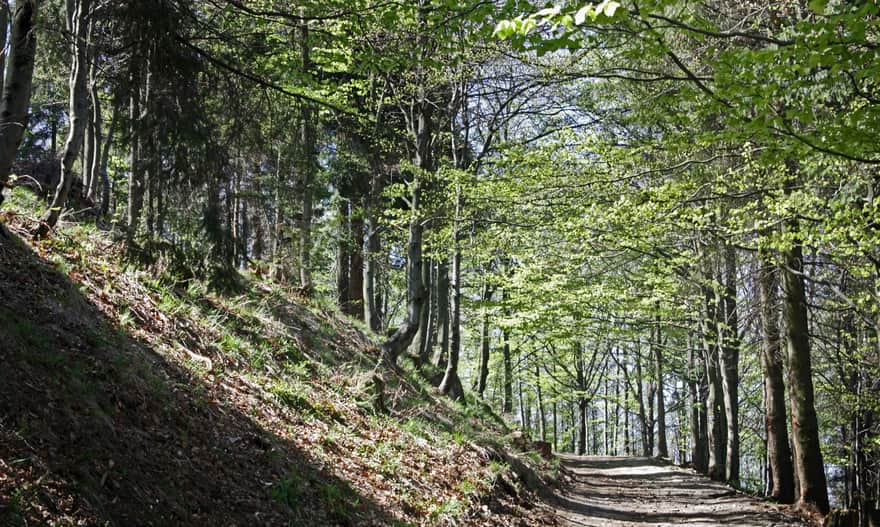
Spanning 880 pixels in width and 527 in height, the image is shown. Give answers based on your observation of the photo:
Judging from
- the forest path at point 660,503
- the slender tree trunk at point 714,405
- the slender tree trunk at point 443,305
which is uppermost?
the slender tree trunk at point 443,305

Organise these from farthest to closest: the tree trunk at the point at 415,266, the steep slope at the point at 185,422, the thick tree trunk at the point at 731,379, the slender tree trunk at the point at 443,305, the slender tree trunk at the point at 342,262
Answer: the slender tree trunk at the point at 443,305
the slender tree trunk at the point at 342,262
the thick tree trunk at the point at 731,379
the tree trunk at the point at 415,266
the steep slope at the point at 185,422

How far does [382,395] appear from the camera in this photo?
378 inches

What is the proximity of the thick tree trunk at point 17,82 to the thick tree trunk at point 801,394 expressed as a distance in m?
10.4

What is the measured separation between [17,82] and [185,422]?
332 centimetres

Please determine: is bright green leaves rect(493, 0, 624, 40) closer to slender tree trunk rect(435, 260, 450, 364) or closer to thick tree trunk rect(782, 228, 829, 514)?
thick tree trunk rect(782, 228, 829, 514)

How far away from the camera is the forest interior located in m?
4.89

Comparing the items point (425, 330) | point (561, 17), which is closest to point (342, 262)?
point (425, 330)

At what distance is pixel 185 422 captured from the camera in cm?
526

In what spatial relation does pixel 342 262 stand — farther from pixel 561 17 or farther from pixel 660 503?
pixel 561 17

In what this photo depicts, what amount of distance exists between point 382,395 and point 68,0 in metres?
6.91

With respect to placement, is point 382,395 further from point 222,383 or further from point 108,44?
point 108,44

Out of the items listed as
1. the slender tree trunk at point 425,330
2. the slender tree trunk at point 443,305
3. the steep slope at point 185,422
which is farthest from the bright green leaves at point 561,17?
the slender tree trunk at point 443,305

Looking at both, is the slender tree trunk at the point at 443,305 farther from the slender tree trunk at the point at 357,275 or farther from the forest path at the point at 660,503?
the forest path at the point at 660,503

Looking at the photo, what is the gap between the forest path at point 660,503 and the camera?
980cm
